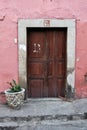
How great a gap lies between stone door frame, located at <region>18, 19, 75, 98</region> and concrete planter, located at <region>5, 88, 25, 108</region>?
638 millimetres

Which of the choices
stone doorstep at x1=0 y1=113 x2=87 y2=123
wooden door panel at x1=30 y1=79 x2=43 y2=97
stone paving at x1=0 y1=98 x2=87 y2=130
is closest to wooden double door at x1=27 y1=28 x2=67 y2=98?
wooden door panel at x1=30 y1=79 x2=43 y2=97

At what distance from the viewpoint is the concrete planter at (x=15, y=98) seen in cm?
796

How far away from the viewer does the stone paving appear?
7.28 m

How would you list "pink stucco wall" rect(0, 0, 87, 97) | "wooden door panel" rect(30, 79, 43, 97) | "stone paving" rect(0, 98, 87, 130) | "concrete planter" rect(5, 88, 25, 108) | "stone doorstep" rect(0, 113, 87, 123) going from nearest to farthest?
1. "stone paving" rect(0, 98, 87, 130)
2. "stone doorstep" rect(0, 113, 87, 123)
3. "concrete planter" rect(5, 88, 25, 108)
4. "pink stucco wall" rect(0, 0, 87, 97)
5. "wooden door panel" rect(30, 79, 43, 97)

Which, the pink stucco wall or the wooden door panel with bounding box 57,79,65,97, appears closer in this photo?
the pink stucco wall

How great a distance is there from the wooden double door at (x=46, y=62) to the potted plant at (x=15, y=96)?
857 mm

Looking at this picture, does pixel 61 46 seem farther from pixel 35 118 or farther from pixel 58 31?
pixel 35 118

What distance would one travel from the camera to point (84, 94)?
884 cm

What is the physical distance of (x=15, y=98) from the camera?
798cm

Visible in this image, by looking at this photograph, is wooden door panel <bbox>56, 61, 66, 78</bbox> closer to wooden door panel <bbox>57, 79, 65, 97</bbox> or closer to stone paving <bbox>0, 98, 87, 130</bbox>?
wooden door panel <bbox>57, 79, 65, 97</bbox>

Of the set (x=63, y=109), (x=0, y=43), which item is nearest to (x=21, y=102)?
(x=63, y=109)

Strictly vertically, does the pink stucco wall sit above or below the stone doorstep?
above

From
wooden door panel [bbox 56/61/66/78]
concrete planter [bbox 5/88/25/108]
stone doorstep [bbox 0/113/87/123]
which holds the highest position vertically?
wooden door panel [bbox 56/61/66/78]

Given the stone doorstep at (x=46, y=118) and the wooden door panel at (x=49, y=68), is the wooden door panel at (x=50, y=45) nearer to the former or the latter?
the wooden door panel at (x=49, y=68)
